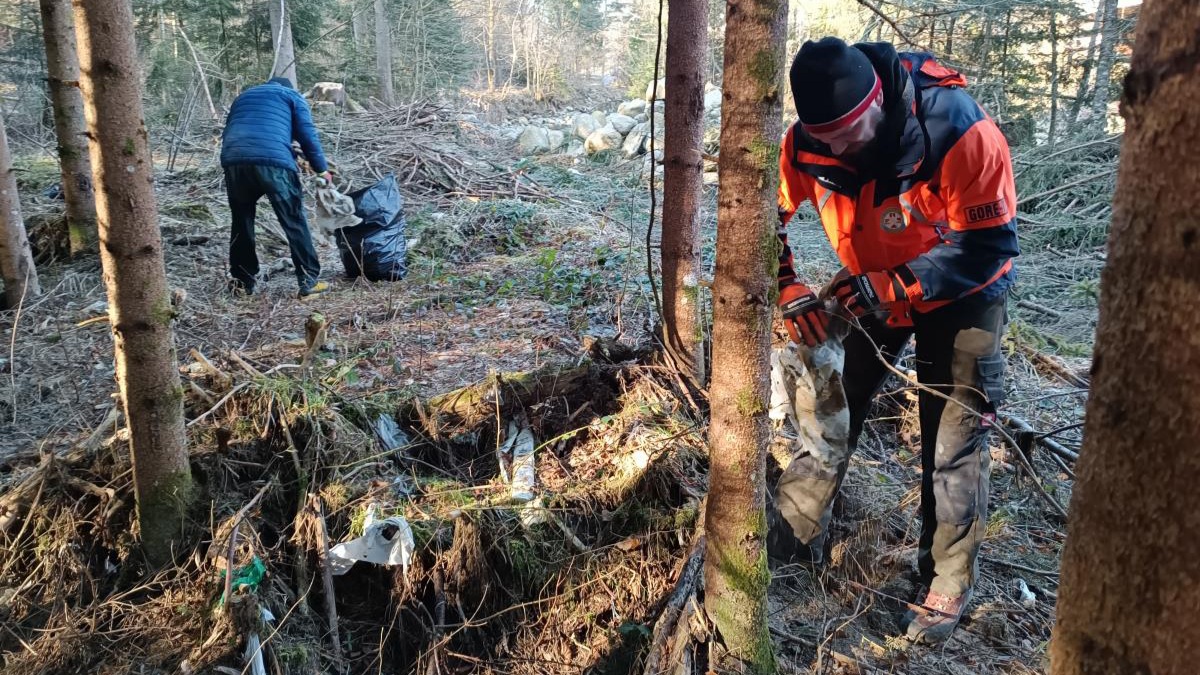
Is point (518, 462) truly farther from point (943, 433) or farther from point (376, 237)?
point (376, 237)

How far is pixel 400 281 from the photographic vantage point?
22.4 feet

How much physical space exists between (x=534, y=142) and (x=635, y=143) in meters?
2.55

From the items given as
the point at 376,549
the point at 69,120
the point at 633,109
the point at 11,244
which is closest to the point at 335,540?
the point at 376,549

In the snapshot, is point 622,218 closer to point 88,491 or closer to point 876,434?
point 876,434

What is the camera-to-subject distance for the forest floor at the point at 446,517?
2676 mm

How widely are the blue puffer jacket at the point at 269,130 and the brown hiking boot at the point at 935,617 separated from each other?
229 inches

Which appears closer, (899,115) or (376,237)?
(899,115)

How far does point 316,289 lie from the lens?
6.48 meters

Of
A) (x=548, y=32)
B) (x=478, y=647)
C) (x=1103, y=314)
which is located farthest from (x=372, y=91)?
(x=1103, y=314)

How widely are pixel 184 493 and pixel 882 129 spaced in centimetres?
309

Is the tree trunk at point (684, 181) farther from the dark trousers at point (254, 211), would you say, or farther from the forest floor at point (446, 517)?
the dark trousers at point (254, 211)

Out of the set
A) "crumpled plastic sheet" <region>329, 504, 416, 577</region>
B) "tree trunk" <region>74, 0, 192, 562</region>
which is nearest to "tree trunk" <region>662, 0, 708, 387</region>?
"crumpled plastic sheet" <region>329, 504, 416, 577</region>

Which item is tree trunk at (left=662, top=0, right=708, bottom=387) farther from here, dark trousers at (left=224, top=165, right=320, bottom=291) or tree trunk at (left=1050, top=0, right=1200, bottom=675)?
dark trousers at (left=224, top=165, right=320, bottom=291)

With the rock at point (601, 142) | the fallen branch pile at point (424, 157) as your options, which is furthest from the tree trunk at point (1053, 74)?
the rock at point (601, 142)
